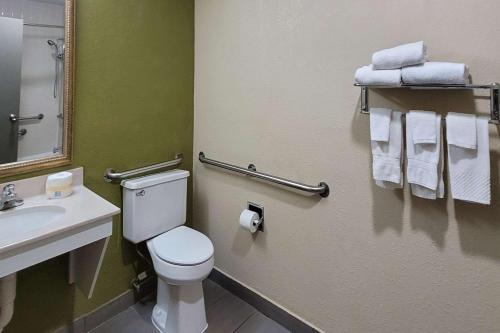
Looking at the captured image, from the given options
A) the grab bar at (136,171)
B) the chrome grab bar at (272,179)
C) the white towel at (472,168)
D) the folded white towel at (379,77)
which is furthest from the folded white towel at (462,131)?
the grab bar at (136,171)

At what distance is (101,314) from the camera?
5.88 feet

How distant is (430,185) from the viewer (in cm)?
113

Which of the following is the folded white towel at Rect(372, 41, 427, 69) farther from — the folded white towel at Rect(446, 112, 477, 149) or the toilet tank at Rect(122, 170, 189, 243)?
the toilet tank at Rect(122, 170, 189, 243)

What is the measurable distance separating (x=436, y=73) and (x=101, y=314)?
2.10 meters

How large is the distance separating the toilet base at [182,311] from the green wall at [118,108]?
13.2 inches

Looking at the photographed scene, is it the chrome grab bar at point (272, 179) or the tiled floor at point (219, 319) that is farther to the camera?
the tiled floor at point (219, 319)

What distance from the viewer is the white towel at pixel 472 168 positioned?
103 centimetres

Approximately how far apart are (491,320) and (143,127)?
76.3 inches

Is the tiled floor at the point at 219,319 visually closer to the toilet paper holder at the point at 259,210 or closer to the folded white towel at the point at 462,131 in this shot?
the toilet paper holder at the point at 259,210

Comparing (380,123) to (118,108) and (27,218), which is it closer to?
(118,108)

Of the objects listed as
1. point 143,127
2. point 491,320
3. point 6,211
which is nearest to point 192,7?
point 143,127

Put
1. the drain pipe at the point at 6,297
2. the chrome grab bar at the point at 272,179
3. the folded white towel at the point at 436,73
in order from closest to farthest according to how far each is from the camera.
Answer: the folded white towel at the point at 436,73 → the drain pipe at the point at 6,297 → the chrome grab bar at the point at 272,179

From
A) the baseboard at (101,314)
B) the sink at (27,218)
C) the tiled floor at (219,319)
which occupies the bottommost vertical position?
the tiled floor at (219,319)

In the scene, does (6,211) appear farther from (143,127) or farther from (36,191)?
(143,127)
